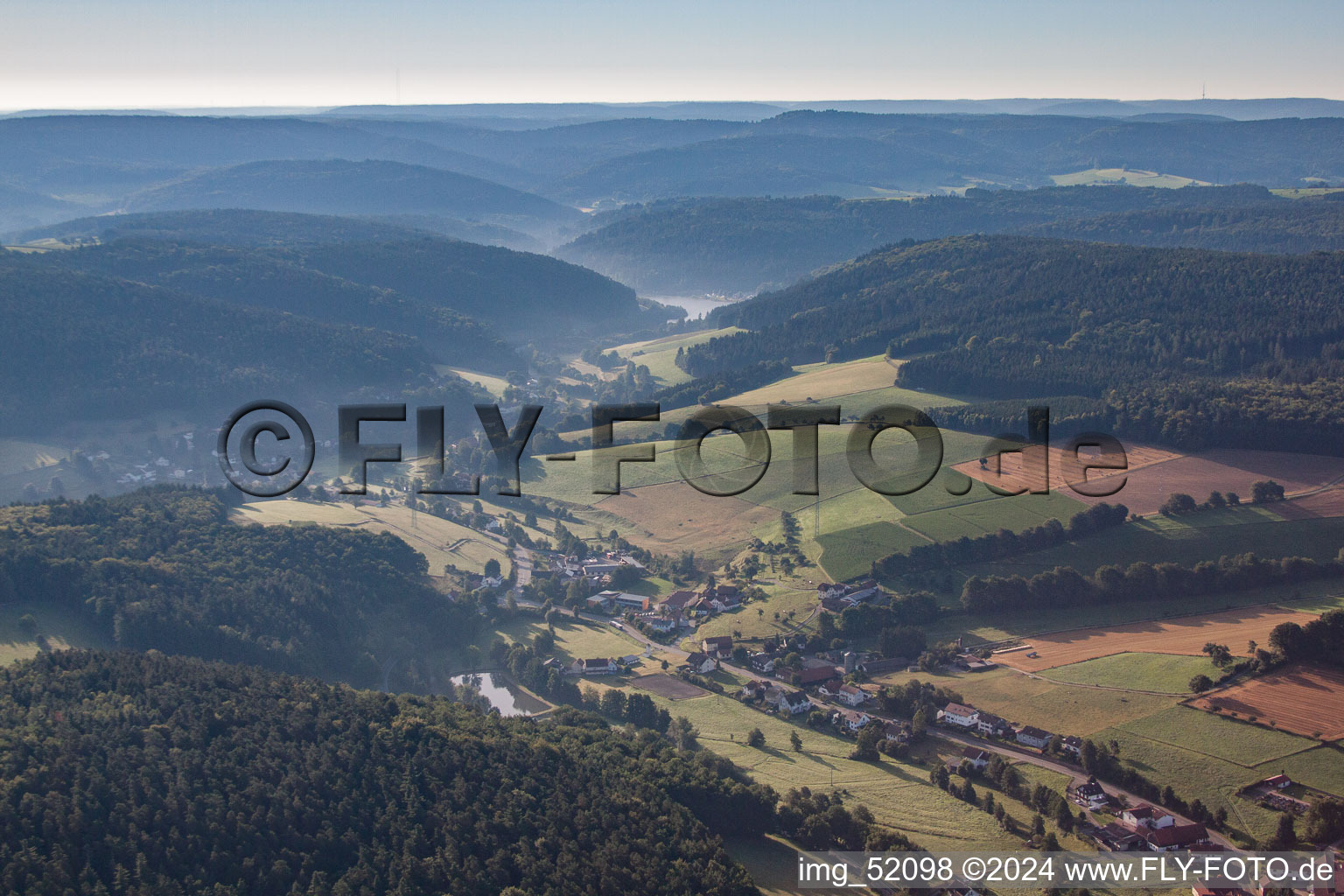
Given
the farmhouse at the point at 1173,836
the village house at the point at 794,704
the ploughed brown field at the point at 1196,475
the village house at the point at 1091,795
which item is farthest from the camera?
the ploughed brown field at the point at 1196,475

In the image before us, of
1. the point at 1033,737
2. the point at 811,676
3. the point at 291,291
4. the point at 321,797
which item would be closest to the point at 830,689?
the point at 811,676

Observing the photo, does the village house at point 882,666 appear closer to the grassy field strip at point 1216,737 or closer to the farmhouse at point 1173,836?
the grassy field strip at point 1216,737

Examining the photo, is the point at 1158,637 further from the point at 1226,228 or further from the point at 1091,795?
the point at 1226,228

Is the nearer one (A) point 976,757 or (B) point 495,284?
(A) point 976,757

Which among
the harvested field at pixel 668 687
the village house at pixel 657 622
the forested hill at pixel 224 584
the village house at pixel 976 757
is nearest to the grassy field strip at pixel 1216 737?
the village house at pixel 976 757

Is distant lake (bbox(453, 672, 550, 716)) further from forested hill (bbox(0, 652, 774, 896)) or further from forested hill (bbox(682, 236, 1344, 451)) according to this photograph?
forested hill (bbox(682, 236, 1344, 451))

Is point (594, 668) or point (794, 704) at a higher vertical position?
point (794, 704)
